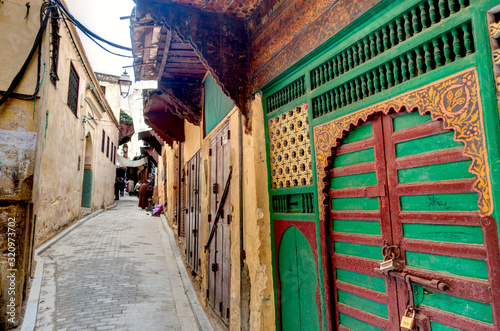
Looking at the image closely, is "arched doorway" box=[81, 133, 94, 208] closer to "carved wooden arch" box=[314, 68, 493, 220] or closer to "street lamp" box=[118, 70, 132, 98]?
"street lamp" box=[118, 70, 132, 98]

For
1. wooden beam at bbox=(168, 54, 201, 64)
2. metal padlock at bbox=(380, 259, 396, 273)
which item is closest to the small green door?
metal padlock at bbox=(380, 259, 396, 273)

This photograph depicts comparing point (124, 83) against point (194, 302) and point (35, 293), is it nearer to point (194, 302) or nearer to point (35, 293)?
point (35, 293)

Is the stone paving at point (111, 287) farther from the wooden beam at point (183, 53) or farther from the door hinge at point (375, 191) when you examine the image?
the wooden beam at point (183, 53)

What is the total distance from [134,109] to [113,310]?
446 inches

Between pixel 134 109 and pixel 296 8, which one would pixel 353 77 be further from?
pixel 134 109

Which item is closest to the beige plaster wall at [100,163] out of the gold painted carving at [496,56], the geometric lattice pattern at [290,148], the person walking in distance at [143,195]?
the person walking in distance at [143,195]

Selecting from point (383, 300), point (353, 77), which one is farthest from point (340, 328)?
point (353, 77)

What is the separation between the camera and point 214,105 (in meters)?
5.31

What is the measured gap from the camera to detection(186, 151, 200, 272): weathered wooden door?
6.86m

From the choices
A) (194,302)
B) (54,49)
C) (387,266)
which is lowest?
(194,302)

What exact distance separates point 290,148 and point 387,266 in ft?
4.59

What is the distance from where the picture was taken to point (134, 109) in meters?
14.4

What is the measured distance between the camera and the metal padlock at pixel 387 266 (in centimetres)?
182

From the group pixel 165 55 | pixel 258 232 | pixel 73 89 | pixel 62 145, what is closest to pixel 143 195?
pixel 73 89
